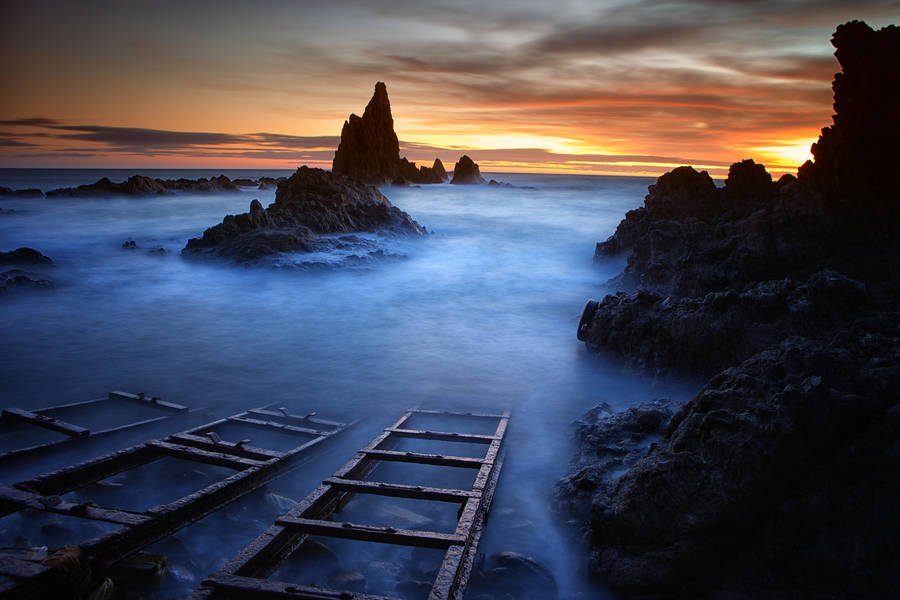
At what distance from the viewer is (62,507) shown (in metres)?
3.39

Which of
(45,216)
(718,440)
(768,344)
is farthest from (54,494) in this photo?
(45,216)

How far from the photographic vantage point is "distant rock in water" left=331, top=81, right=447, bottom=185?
7119 cm

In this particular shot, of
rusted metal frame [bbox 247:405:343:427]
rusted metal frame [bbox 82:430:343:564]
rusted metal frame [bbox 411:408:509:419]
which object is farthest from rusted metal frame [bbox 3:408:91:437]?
rusted metal frame [bbox 411:408:509:419]

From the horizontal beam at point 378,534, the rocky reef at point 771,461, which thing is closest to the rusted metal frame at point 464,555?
the horizontal beam at point 378,534

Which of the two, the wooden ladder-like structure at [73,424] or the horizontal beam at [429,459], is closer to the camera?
the horizontal beam at [429,459]

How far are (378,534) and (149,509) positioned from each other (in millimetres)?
1679

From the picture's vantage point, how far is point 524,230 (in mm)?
27125

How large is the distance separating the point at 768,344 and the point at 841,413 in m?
2.90

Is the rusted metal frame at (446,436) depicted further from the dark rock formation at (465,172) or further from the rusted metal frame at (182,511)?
the dark rock formation at (465,172)

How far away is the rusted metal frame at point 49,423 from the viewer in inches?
193

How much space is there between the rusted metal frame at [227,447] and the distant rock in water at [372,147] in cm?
6642

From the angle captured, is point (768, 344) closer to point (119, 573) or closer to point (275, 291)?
point (119, 573)

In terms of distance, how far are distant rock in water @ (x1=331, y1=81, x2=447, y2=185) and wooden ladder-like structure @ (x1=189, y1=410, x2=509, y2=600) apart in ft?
221

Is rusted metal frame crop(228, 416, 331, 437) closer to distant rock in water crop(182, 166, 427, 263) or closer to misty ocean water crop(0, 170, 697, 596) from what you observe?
misty ocean water crop(0, 170, 697, 596)
